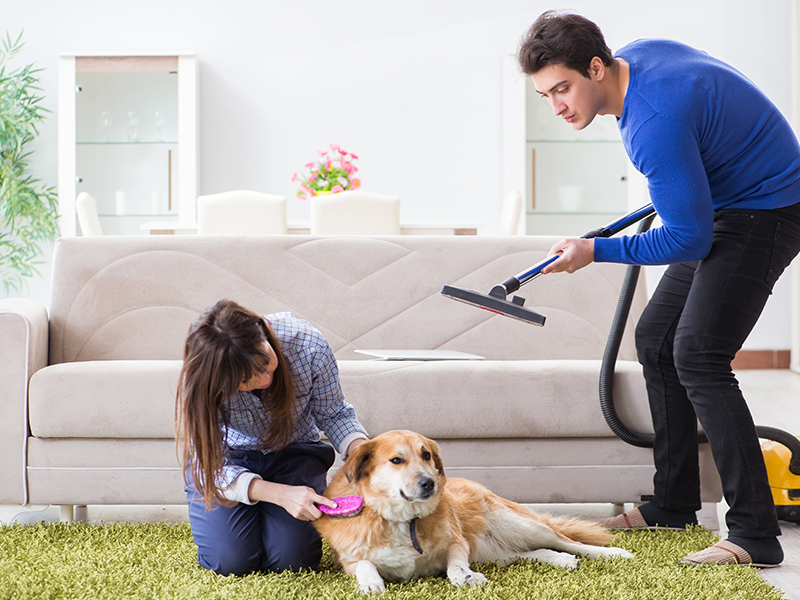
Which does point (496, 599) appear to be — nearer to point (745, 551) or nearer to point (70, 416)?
point (745, 551)

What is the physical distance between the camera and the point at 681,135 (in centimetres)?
144

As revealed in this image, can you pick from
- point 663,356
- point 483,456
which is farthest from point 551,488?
point 663,356

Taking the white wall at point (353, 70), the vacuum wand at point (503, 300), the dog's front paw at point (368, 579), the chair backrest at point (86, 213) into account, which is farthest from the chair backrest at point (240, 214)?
the dog's front paw at point (368, 579)

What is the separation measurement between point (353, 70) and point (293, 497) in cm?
477

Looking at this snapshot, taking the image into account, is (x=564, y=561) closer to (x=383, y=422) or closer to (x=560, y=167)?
(x=383, y=422)

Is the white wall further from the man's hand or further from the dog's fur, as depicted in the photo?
the dog's fur

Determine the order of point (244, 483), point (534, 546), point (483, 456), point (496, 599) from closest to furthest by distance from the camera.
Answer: point (496, 599) < point (244, 483) < point (534, 546) < point (483, 456)

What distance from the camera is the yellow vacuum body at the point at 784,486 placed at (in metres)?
1.96

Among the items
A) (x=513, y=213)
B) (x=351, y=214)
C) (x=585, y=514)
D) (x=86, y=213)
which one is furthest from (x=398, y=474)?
(x=86, y=213)

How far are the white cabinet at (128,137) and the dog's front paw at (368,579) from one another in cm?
429

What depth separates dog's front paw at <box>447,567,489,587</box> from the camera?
1465mm

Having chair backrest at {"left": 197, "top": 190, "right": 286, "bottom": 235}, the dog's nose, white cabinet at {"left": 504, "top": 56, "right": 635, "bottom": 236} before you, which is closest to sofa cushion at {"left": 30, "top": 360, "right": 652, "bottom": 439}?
the dog's nose

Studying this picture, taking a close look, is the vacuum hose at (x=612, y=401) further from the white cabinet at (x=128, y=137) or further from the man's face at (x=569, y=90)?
the white cabinet at (x=128, y=137)

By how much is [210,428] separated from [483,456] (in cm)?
83
